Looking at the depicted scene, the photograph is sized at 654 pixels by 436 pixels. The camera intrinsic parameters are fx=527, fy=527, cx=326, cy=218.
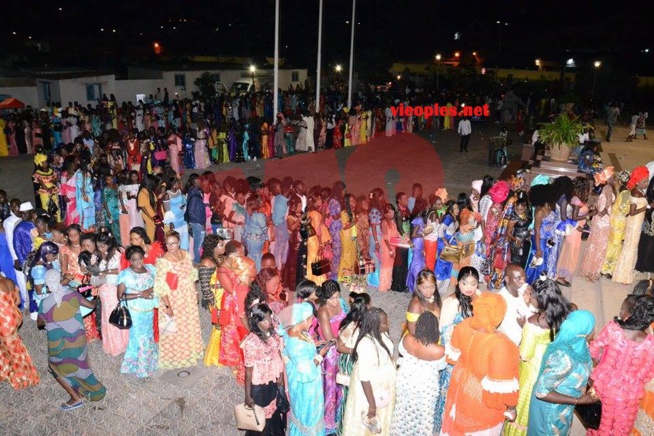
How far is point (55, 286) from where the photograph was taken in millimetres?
4715

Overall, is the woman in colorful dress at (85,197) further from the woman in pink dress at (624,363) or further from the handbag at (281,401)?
the woman in pink dress at (624,363)

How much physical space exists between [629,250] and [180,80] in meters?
26.4

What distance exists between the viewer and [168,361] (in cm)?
562

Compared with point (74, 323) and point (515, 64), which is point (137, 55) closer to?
point (515, 64)

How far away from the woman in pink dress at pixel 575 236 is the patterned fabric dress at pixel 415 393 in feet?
13.6

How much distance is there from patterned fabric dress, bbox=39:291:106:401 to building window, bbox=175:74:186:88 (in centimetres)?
2639

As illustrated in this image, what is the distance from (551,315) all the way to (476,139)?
18.6m

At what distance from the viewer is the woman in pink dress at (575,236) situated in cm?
722

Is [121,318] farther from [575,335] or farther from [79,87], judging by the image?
[79,87]

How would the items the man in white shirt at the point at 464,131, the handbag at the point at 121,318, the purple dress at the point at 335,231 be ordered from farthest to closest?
the man in white shirt at the point at 464,131 < the purple dress at the point at 335,231 < the handbag at the point at 121,318

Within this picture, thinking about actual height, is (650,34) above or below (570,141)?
above

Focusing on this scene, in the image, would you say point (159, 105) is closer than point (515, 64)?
Yes

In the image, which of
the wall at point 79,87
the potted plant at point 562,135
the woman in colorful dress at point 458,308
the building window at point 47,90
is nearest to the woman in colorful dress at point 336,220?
the woman in colorful dress at point 458,308

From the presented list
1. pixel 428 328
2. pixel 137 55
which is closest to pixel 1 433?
pixel 428 328
